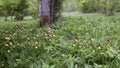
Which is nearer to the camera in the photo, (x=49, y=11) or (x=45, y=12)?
(x=45, y=12)

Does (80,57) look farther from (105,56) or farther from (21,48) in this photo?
(21,48)

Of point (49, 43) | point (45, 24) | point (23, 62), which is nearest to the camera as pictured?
point (23, 62)

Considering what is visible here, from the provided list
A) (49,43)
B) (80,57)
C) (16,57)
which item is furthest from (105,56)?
(16,57)

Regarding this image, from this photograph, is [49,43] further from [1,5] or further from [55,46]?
[1,5]

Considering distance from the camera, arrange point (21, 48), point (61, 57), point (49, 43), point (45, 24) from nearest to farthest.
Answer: point (61, 57) < point (21, 48) < point (49, 43) < point (45, 24)

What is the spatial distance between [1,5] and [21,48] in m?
12.1

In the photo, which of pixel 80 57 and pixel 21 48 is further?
pixel 21 48

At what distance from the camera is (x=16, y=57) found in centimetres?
454

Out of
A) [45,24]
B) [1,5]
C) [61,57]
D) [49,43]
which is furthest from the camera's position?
[1,5]

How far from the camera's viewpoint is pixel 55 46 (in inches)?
202

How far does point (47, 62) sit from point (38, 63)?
7.4 inches

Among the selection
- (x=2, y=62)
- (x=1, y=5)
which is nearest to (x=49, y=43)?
(x=2, y=62)

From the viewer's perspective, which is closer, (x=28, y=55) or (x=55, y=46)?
(x=28, y=55)

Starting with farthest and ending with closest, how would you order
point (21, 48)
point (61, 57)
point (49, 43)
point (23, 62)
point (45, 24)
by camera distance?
point (45, 24) → point (49, 43) → point (21, 48) → point (61, 57) → point (23, 62)
